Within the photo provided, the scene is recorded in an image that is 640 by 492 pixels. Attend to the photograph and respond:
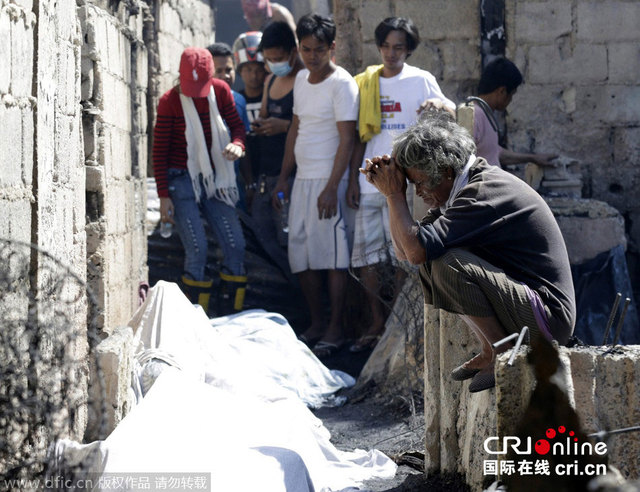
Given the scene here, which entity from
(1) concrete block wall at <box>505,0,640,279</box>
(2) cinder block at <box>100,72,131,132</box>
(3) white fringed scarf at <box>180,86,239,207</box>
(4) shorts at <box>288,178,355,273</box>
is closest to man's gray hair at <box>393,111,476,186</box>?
(2) cinder block at <box>100,72,131,132</box>

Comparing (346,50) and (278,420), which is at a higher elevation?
(346,50)

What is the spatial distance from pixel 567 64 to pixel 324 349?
2970 mm

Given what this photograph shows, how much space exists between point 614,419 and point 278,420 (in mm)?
1727

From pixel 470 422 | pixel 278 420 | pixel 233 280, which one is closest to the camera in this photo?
pixel 470 422

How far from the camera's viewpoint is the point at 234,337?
6086mm

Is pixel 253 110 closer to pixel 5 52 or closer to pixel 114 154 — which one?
pixel 114 154

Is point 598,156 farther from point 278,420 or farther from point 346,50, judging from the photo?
point 278,420

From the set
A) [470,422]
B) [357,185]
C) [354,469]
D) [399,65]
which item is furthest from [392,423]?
[399,65]

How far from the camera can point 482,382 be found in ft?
12.0

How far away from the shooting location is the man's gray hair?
12.8 feet

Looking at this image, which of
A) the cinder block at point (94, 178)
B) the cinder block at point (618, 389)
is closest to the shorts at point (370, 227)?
the cinder block at point (94, 178)

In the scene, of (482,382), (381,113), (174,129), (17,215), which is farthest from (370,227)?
(17,215)

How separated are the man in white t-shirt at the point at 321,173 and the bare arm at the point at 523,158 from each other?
1.05 meters

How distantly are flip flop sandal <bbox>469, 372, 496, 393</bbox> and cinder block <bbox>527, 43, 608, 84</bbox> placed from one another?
439 centimetres
